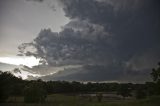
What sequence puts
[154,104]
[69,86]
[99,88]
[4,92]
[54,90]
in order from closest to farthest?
[154,104]
[4,92]
[54,90]
[69,86]
[99,88]

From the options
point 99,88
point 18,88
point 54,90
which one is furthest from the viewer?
point 99,88

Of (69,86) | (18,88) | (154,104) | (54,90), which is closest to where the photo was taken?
(154,104)

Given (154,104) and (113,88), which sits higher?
(113,88)

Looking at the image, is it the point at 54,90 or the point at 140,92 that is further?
the point at 54,90

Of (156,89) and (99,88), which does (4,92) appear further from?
(99,88)

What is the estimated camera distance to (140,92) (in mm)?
122688

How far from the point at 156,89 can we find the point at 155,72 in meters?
5.19

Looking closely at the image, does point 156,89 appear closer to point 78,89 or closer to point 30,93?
point 30,93

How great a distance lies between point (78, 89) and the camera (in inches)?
6762

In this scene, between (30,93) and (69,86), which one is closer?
(30,93)

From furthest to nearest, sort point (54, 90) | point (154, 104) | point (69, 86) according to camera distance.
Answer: point (69, 86) → point (54, 90) → point (154, 104)

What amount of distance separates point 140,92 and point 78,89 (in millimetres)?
54787

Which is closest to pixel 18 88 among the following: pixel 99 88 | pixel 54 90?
pixel 54 90

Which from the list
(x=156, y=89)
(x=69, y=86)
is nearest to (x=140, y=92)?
(x=156, y=89)
